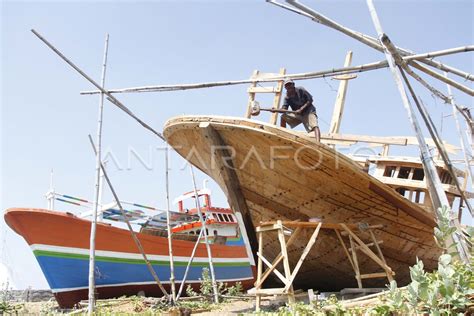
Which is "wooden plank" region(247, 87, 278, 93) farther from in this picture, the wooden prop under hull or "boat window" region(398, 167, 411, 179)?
"boat window" region(398, 167, 411, 179)

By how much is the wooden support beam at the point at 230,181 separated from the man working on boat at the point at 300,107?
4.34 ft

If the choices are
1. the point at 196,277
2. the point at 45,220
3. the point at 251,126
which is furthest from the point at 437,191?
the point at 196,277

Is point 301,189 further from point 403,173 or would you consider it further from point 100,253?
point 100,253

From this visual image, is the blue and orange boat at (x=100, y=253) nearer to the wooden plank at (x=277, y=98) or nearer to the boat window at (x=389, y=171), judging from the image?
the wooden plank at (x=277, y=98)

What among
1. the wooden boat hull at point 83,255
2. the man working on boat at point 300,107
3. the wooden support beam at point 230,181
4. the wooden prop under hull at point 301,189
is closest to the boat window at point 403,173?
the wooden prop under hull at point 301,189

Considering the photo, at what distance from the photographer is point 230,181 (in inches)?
310

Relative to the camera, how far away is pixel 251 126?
257 inches

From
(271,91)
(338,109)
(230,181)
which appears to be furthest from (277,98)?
(338,109)

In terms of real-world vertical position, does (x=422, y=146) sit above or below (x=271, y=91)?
below

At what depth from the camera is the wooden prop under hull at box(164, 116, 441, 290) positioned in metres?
6.79

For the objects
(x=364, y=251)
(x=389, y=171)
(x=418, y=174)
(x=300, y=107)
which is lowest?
(x=364, y=251)

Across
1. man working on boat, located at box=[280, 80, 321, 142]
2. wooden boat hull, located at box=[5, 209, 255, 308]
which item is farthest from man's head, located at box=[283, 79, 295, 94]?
wooden boat hull, located at box=[5, 209, 255, 308]

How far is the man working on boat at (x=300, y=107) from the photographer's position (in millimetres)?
7707

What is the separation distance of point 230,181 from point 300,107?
5.52ft
